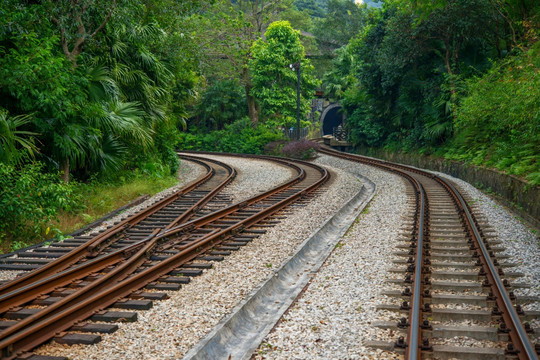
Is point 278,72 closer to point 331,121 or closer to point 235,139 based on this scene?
point 235,139

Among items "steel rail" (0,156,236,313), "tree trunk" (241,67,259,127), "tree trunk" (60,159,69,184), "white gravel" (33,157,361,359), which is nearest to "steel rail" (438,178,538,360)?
"white gravel" (33,157,361,359)

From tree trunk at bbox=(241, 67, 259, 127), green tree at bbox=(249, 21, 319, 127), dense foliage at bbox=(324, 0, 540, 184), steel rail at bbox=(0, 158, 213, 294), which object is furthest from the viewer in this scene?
tree trunk at bbox=(241, 67, 259, 127)

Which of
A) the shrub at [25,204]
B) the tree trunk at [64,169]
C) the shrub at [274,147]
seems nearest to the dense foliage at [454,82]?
the shrub at [274,147]

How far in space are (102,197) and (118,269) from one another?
695cm

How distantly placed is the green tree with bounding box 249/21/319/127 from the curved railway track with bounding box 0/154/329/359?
28.9 meters

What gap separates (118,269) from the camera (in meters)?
7.00

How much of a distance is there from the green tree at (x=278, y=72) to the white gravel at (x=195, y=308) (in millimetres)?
31227

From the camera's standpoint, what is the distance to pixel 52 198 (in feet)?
34.2

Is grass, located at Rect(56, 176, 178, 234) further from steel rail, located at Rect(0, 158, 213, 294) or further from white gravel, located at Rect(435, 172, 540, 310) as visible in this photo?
white gravel, located at Rect(435, 172, 540, 310)

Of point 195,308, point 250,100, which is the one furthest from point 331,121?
point 195,308

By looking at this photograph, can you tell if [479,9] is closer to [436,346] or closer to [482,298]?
[482,298]

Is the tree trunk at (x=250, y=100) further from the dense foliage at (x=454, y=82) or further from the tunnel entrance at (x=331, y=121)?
the tunnel entrance at (x=331, y=121)

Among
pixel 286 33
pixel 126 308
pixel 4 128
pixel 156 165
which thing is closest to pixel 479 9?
pixel 156 165

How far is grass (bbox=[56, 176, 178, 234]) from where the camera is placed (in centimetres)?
1107
